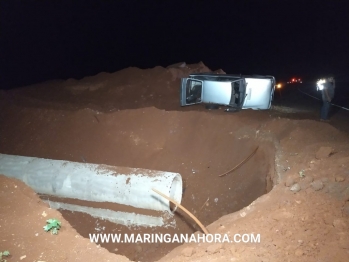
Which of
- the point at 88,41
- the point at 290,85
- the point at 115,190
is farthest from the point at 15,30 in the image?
the point at 115,190

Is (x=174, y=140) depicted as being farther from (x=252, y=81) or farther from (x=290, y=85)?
(x=290, y=85)

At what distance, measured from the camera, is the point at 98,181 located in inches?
242

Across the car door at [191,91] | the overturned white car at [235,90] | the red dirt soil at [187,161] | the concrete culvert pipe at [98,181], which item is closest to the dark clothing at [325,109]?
the overturned white car at [235,90]

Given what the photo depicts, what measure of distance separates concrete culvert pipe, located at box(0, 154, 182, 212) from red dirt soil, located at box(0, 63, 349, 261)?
2.12 feet

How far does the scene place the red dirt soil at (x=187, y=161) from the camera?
133 inches

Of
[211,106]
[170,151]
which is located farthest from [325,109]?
[170,151]

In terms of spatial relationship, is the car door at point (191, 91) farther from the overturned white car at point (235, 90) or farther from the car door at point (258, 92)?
the car door at point (258, 92)

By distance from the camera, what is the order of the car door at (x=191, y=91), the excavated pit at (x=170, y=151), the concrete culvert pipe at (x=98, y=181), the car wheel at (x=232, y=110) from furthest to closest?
the car door at (x=191, y=91) → the car wheel at (x=232, y=110) → the excavated pit at (x=170, y=151) → the concrete culvert pipe at (x=98, y=181)

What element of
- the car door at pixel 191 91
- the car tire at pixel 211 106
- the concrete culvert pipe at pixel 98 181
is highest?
the car door at pixel 191 91

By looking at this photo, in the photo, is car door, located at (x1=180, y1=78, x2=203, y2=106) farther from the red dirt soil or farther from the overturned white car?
the red dirt soil

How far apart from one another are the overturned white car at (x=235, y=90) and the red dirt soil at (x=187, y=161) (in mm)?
452

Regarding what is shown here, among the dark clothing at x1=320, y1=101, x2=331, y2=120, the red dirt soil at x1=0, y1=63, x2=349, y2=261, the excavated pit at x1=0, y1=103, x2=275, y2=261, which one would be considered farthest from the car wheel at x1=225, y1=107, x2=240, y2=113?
the dark clothing at x1=320, y1=101, x2=331, y2=120

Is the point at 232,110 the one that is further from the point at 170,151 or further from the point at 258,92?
the point at 170,151

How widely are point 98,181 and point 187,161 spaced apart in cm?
A: 244
